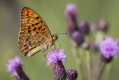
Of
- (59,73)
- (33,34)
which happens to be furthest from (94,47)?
(59,73)

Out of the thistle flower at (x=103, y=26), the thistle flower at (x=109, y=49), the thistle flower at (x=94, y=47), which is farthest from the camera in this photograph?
the thistle flower at (x=103, y=26)

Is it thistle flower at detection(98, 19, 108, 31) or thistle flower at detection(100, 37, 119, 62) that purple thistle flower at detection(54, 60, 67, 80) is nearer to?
thistle flower at detection(100, 37, 119, 62)

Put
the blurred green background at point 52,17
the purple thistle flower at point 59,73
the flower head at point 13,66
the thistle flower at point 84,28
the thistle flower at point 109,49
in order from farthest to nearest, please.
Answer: the blurred green background at point 52,17
the thistle flower at point 84,28
the thistle flower at point 109,49
the flower head at point 13,66
the purple thistle flower at point 59,73

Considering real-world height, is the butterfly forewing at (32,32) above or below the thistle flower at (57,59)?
above

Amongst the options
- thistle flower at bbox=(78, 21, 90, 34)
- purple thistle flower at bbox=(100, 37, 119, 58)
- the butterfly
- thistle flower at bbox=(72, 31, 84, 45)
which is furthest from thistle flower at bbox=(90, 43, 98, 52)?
the butterfly

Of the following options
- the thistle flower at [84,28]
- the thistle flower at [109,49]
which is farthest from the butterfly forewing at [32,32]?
the thistle flower at [84,28]

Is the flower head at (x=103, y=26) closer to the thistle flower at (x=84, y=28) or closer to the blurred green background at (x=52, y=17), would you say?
the thistle flower at (x=84, y=28)

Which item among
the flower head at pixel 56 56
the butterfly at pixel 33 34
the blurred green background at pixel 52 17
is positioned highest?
the butterfly at pixel 33 34

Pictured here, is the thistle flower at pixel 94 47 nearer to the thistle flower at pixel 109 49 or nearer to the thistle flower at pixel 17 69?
the thistle flower at pixel 109 49

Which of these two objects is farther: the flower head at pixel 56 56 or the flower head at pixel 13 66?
the flower head at pixel 13 66
